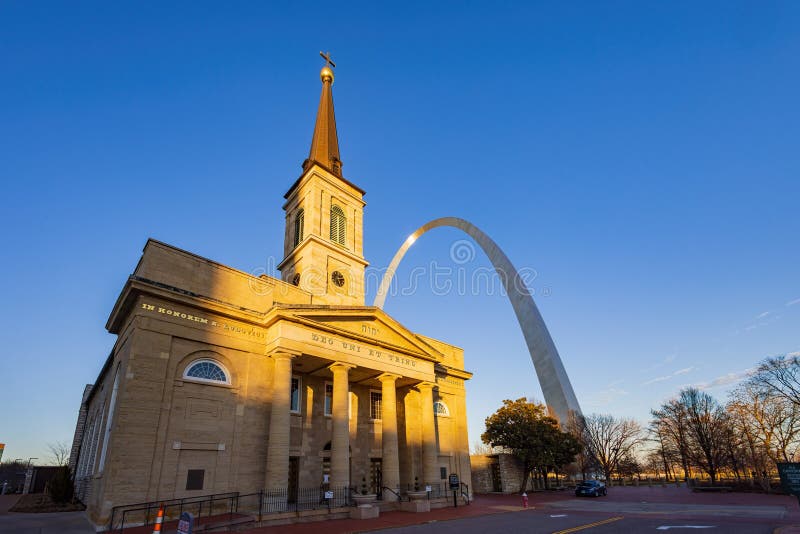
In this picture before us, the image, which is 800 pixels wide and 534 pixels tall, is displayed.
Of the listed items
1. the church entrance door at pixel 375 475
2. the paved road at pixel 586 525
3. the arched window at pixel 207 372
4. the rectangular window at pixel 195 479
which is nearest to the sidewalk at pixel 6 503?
the rectangular window at pixel 195 479

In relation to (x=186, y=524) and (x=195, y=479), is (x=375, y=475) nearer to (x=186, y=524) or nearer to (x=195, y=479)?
(x=195, y=479)

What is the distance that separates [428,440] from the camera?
26688 mm

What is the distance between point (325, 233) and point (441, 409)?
15.9m

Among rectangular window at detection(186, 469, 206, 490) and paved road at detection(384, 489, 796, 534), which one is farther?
rectangular window at detection(186, 469, 206, 490)

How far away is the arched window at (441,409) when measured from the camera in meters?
31.8

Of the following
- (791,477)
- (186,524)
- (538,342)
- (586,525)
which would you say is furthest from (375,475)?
(538,342)

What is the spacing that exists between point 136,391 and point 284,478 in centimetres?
703

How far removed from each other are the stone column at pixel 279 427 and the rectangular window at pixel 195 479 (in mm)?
2622

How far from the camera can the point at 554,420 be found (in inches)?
1513

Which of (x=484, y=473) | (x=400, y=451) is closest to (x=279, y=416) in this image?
(x=400, y=451)

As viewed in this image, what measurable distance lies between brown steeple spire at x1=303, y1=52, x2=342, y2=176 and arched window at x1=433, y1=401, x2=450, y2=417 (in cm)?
2061

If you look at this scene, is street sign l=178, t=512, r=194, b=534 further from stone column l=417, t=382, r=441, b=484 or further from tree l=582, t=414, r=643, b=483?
tree l=582, t=414, r=643, b=483

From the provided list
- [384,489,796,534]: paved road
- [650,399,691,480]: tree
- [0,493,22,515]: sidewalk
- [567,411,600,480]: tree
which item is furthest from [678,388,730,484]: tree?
[0,493,22,515]: sidewalk

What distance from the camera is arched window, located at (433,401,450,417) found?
31.8m
